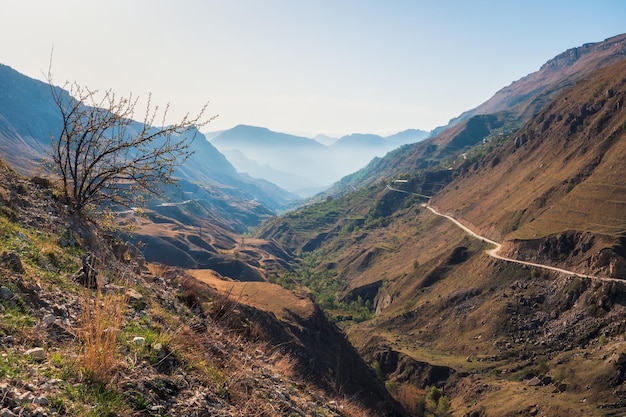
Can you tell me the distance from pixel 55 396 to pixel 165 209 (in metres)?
177

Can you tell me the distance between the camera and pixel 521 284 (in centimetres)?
6956

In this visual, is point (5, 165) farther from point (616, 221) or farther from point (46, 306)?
point (616, 221)

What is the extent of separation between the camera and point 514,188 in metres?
103

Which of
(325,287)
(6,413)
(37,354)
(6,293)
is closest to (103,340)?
(37,354)

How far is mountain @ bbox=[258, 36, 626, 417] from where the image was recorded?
52.0 m

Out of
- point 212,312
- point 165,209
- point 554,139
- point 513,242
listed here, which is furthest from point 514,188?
point 165,209

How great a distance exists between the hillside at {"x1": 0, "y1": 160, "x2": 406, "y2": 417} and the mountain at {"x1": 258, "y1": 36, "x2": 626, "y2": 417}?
156ft

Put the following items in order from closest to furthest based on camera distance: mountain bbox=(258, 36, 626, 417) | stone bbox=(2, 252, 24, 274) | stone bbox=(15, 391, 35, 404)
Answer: stone bbox=(15, 391, 35, 404) < stone bbox=(2, 252, 24, 274) < mountain bbox=(258, 36, 626, 417)

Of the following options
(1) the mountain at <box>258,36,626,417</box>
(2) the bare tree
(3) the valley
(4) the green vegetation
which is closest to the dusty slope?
(1) the mountain at <box>258,36,626,417</box>

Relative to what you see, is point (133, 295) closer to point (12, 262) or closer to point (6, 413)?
point (12, 262)

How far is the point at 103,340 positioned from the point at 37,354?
75 centimetres

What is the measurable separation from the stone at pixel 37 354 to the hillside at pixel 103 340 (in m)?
0.01

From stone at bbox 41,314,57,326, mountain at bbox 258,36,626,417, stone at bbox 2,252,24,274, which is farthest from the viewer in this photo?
mountain at bbox 258,36,626,417

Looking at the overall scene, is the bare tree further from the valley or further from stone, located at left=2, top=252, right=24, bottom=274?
stone, located at left=2, top=252, right=24, bottom=274
